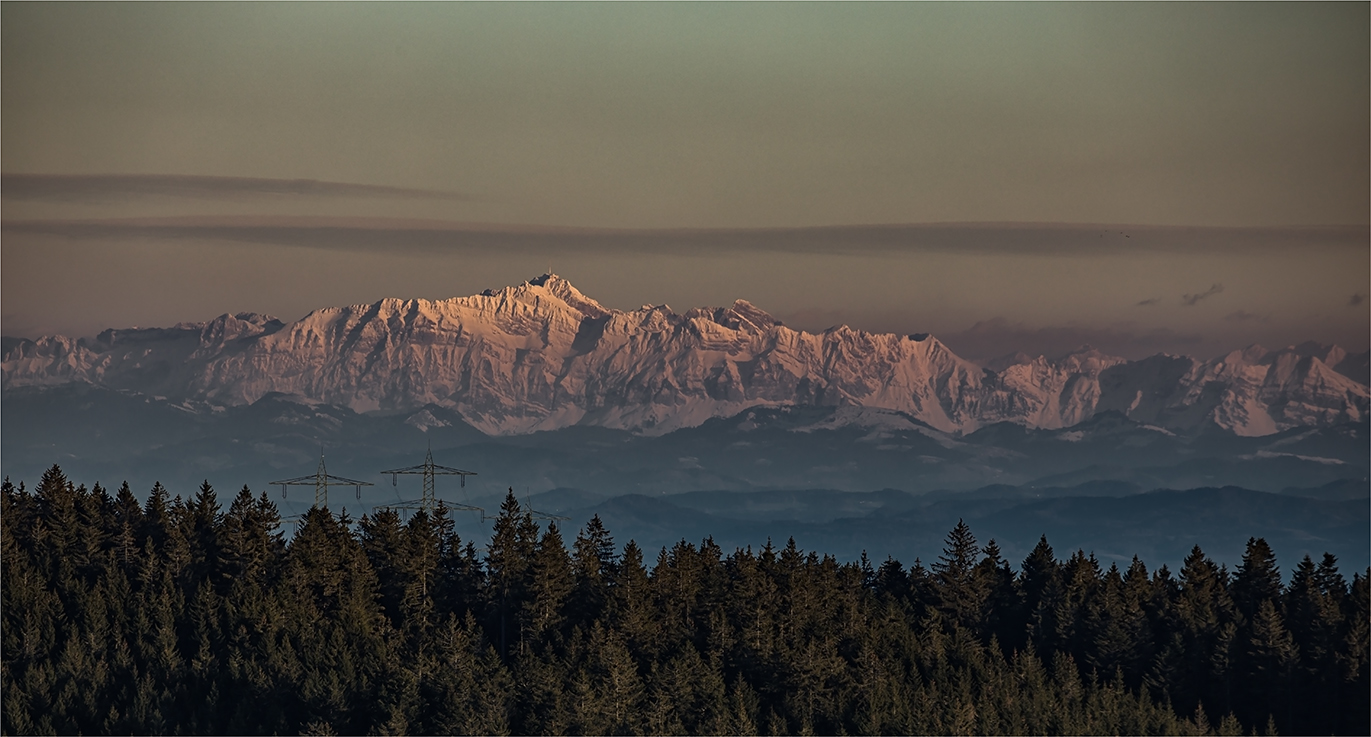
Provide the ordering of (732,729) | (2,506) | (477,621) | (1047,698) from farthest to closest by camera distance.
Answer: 1. (2,506)
2. (477,621)
3. (1047,698)
4. (732,729)

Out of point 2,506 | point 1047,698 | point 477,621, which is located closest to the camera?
point 1047,698

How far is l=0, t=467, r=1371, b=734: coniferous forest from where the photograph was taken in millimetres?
155750

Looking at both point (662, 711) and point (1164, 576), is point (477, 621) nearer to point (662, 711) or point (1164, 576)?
point (662, 711)

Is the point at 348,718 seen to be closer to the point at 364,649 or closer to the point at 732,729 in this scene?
the point at 364,649

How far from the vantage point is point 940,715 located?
157m

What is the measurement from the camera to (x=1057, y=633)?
180750 mm

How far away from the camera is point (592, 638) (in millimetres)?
164125

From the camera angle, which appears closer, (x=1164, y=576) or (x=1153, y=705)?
(x=1153, y=705)

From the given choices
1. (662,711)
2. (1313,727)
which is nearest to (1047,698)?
(1313,727)

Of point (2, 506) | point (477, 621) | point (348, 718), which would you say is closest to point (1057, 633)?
point (477, 621)

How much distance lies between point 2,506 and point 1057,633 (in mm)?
97833

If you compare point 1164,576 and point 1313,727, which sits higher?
point 1164,576

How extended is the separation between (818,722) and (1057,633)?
101ft

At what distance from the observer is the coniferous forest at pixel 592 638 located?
15575 cm
